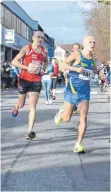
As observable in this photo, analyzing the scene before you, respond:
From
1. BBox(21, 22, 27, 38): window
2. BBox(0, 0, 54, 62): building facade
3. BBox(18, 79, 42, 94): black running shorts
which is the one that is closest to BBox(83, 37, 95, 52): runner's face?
BBox(18, 79, 42, 94): black running shorts

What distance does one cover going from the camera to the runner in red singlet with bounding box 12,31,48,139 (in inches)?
391

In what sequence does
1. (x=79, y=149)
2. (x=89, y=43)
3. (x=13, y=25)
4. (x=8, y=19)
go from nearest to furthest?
(x=79, y=149) < (x=89, y=43) < (x=8, y=19) < (x=13, y=25)

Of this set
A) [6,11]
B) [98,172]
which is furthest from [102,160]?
[6,11]

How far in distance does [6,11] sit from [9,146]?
1726 inches

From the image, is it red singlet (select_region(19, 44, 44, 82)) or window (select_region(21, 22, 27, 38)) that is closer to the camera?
red singlet (select_region(19, 44, 44, 82))

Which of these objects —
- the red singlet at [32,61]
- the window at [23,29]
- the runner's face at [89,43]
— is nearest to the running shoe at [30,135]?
the red singlet at [32,61]

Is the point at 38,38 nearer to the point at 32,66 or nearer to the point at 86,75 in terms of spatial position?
the point at 32,66

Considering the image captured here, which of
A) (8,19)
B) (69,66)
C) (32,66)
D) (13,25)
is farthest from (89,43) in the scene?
(13,25)

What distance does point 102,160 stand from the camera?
8.09 metres

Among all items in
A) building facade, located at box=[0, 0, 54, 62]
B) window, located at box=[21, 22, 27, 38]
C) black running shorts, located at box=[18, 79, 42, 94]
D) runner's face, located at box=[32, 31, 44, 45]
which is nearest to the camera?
runner's face, located at box=[32, 31, 44, 45]

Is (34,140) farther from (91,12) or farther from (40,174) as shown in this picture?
(91,12)

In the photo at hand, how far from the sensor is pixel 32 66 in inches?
392

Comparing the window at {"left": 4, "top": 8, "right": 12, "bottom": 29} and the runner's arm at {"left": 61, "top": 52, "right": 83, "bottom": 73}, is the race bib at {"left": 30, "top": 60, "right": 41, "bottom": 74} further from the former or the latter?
the window at {"left": 4, "top": 8, "right": 12, "bottom": 29}

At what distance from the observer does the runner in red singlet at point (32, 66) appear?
9.92m
